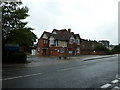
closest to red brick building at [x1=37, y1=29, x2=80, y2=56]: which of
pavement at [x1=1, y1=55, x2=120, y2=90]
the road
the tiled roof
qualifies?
the tiled roof

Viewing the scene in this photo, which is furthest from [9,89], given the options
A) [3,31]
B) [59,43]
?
[59,43]

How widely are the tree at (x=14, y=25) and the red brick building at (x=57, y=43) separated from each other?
1121 inches

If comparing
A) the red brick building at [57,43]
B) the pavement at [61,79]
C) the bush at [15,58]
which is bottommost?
the pavement at [61,79]

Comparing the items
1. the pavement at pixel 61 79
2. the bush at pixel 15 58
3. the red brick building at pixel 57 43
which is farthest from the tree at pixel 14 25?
the red brick building at pixel 57 43

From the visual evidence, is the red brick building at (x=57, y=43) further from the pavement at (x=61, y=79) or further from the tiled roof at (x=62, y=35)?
the pavement at (x=61, y=79)

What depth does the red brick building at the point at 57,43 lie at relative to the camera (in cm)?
5019

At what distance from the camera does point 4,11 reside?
20766 mm

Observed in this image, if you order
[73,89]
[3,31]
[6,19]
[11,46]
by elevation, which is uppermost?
[6,19]

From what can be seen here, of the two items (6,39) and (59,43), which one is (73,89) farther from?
(59,43)

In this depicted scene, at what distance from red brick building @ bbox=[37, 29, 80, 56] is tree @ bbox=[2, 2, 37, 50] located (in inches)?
1121

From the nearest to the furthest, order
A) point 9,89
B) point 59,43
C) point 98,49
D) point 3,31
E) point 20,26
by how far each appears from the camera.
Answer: point 9,89 < point 3,31 < point 20,26 < point 59,43 < point 98,49

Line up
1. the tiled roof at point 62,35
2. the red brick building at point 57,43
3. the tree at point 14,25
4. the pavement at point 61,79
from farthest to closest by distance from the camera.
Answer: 1. the tiled roof at point 62,35
2. the red brick building at point 57,43
3. the tree at point 14,25
4. the pavement at point 61,79

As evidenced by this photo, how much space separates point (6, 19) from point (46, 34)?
3339cm

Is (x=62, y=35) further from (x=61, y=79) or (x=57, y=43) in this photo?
(x=61, y=79)
